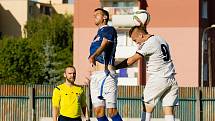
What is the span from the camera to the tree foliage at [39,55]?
2707 inches

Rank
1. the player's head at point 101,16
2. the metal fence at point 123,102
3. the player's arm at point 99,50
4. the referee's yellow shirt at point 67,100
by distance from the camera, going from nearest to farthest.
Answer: the player's arm at point 99,50, the player's head at point 101,16, the referee's yellow shirt at point 67,100, the metal fence at point 123,102

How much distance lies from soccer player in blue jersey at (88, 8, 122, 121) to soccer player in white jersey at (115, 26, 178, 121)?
0.48 meters

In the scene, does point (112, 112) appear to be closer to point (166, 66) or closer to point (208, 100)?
point (166, 66)

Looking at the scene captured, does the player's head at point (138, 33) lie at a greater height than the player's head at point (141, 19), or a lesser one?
lesser

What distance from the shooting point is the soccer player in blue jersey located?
8.95 m

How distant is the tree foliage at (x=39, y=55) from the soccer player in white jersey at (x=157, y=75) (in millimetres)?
58684

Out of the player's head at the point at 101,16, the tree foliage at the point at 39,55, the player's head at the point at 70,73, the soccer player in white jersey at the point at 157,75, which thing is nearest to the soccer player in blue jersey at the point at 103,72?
the player's head at the point at 101,16

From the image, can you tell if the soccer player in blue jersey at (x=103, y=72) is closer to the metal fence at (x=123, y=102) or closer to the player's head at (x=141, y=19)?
the player's head at (x=141, y=19)

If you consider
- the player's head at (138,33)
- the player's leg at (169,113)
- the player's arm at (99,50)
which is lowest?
the player's leg at (169,113)

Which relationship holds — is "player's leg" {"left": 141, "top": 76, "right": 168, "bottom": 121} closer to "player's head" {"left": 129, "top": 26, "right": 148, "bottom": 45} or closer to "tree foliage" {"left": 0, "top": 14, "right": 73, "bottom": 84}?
"player's head" {"left": 129, "top": 26, "right": 148, "bottom": 45}

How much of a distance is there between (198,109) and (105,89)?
15.8 m

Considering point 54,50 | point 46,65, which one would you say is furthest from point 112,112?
point 54,50

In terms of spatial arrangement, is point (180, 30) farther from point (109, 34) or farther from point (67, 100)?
point (109, 34)

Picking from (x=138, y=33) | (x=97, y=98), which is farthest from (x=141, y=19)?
(x=97, y=98)
